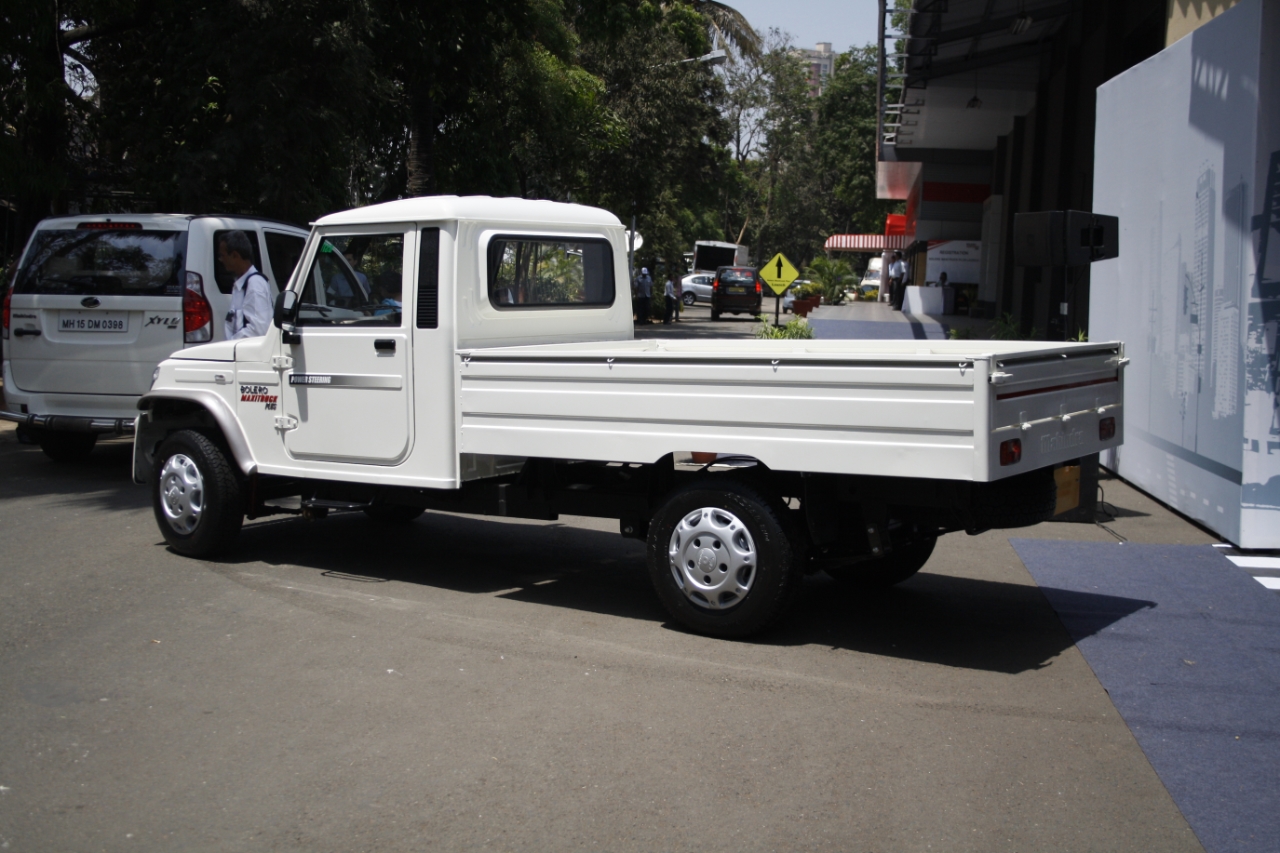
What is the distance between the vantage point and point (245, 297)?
28.2 feet

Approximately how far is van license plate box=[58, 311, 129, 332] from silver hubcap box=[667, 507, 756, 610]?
6419 mm

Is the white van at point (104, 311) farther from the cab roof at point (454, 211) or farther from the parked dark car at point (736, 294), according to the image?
the parked dark car at point (736, 294)

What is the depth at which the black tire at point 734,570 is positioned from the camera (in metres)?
5.53

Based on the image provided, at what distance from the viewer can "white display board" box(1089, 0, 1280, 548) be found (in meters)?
7.78

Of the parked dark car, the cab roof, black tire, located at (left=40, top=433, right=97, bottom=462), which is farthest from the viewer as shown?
the parked dark car

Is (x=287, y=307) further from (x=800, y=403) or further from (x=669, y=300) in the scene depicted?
(x=669, y=300)

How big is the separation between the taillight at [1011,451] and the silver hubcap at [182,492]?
4.85m

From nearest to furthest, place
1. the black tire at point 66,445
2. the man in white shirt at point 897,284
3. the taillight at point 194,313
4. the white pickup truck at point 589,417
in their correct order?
the white pickup truck at point 589,417
the taillight at point 194,313
the black tire at point 66,445
the man in white shirt at point 897,284

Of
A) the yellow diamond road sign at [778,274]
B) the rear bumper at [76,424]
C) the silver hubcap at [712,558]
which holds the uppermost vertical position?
the yellow diamond road sign at [778,274]

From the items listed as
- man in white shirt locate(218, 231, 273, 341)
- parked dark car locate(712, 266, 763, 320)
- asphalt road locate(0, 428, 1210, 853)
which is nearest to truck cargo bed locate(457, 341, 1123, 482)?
asphalt road locate(0, 428, 1210, 853)

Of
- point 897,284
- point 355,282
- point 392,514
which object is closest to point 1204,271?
point 355,282

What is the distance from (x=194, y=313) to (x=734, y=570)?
6.30 m

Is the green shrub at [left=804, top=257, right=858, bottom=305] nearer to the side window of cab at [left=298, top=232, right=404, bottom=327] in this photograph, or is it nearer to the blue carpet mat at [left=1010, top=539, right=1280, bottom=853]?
the blue carpet mat at [left=1010, top=539, right=1280, bottom=853]

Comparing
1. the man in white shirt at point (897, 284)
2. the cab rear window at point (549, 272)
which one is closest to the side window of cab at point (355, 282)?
the cab rear window at point (549, 272)
